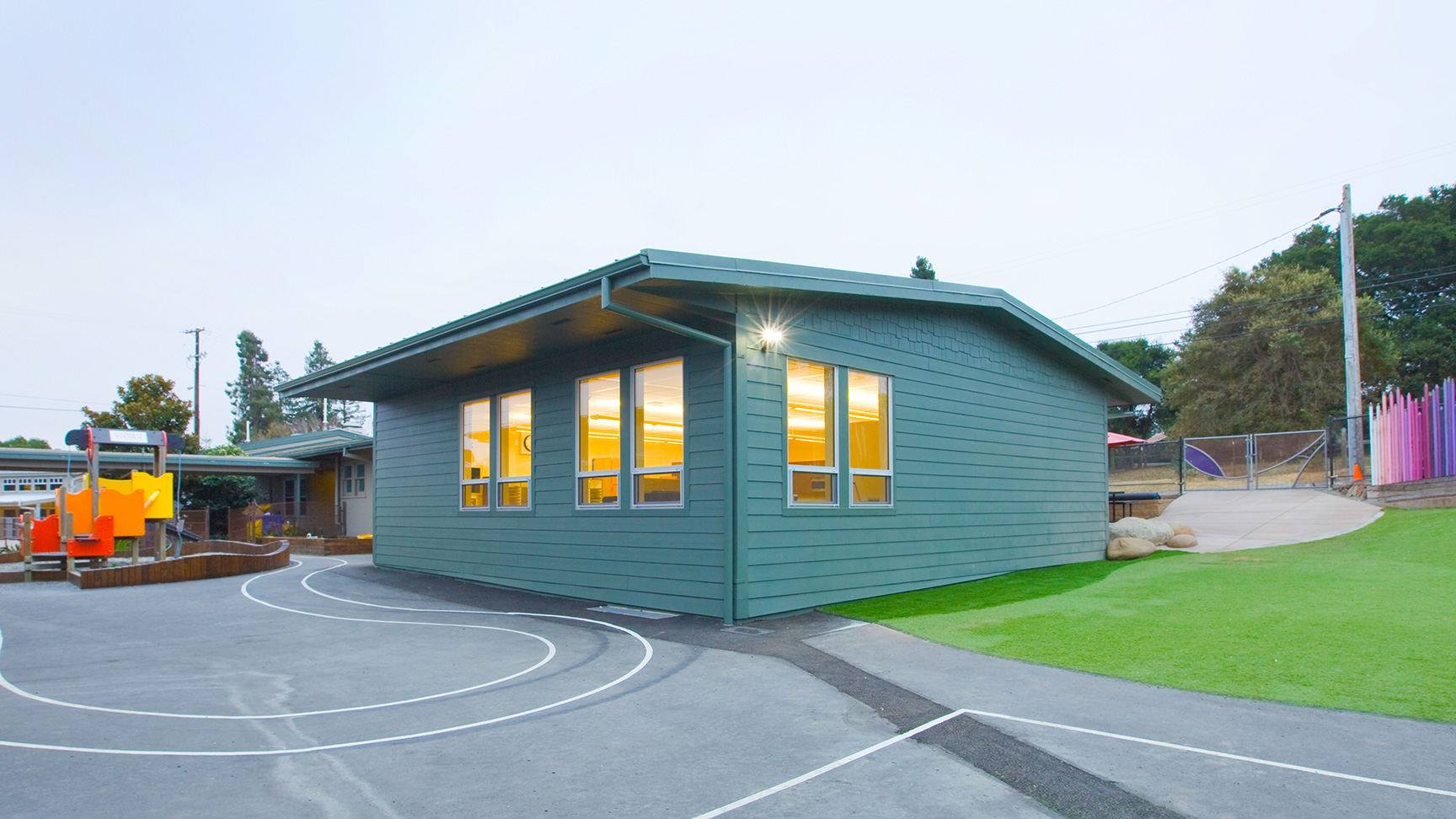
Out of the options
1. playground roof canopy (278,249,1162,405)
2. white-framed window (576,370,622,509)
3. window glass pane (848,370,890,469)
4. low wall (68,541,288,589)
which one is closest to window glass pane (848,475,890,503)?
window glass pane (848,370,890,469)

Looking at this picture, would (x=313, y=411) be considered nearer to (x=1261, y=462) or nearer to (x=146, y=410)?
(x=146, y=410)

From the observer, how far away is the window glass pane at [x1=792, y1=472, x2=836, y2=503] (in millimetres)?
8617

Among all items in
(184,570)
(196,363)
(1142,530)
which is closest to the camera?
(184,570)

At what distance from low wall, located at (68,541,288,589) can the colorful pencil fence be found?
20452 millimetres

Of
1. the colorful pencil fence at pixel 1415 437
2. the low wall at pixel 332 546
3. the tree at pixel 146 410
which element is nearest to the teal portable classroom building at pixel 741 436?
the colorful pencil fence at pixel 1415 437

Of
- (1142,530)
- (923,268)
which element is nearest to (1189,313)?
(923,268)

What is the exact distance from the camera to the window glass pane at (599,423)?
9711 millimetres

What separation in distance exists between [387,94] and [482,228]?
1737cm

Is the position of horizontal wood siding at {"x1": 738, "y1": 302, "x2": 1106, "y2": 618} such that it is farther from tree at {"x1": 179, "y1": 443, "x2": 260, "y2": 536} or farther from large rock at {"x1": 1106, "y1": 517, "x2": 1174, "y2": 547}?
tree at {"x1": 179, "y1": 443, "x2": 260, "y2": 536}

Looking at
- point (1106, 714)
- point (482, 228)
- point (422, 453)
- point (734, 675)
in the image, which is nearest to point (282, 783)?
point (734, 675)

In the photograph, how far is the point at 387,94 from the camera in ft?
62.7

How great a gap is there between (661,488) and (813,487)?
174 centimetres

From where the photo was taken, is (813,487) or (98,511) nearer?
(813,487)

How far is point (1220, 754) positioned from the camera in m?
3.90
